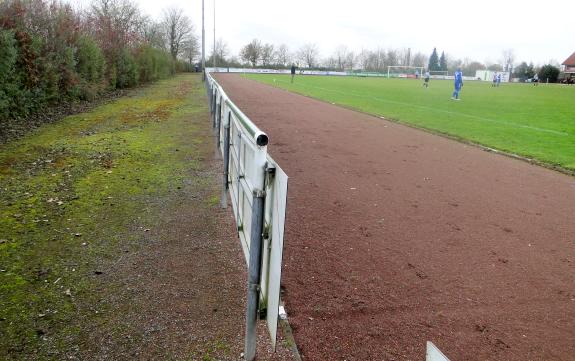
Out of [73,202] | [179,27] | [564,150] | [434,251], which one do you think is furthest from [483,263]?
[179,27]

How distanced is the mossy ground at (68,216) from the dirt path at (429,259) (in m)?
1.65

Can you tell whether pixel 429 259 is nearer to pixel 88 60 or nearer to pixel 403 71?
pixel 88 60

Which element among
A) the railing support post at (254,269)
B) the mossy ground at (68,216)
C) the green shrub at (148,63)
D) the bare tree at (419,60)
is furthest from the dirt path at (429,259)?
the bare tree at (419,60)

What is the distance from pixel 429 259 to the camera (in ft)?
14.8

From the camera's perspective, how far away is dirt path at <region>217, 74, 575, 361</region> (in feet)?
10.5

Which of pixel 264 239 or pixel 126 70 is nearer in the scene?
pixel 264 239

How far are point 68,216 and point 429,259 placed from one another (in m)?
4.04

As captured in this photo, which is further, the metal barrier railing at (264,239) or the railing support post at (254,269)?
the railing support post at (254,269)

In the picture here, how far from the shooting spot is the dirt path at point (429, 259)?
3.21 metres

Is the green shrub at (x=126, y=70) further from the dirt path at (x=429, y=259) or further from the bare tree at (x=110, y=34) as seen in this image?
the dirt path at (x=429, y=259)

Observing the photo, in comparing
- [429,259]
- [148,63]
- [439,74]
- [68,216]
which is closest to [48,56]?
[68,216]

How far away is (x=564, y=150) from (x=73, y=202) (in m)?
10.6

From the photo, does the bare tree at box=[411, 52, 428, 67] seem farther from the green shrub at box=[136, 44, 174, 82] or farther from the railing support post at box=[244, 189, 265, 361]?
the railing support post at box=[244, 189, 265, 361]

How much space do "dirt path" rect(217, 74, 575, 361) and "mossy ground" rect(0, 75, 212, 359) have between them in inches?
64.9
